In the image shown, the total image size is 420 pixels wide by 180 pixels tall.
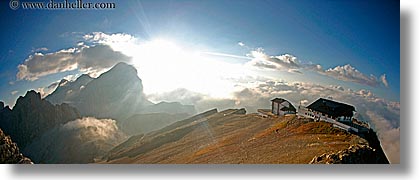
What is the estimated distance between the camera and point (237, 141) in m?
7.79

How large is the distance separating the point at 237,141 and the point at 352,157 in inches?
84.7

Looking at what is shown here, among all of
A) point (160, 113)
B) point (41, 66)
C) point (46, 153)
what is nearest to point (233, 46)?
point (160, 113)

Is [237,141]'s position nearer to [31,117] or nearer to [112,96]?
[112,96]

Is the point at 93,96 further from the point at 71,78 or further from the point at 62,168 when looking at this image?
the point at 62,168

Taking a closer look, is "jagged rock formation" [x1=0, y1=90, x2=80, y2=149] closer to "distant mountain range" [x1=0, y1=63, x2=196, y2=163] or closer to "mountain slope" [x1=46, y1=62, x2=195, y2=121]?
"distant mountain range" [x1=0, y1=63, x2=196, y2=163]

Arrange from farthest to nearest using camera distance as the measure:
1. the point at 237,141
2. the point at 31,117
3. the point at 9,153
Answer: the point at 31,117, the point at 237,141, the point at 9,153

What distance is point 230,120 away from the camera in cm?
823

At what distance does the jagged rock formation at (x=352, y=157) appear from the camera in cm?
666

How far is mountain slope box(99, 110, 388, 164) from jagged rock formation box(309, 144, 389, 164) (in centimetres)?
9

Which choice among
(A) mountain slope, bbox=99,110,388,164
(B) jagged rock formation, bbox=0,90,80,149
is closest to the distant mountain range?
(B) jagged rock formation, bbox=0,90,80,149

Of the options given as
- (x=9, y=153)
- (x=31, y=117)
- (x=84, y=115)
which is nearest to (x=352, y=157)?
(x=84, y=115)

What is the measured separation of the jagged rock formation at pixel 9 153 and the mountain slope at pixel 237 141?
5.11ft

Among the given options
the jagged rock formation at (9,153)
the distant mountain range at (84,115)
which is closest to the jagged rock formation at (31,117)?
the distant mountain range at (84,115)

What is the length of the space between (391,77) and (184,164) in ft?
12.9
